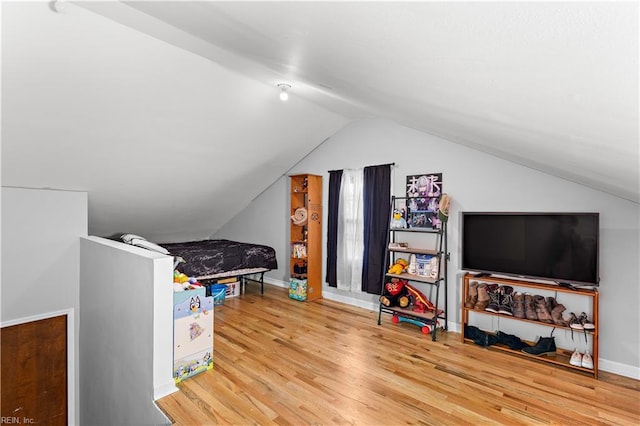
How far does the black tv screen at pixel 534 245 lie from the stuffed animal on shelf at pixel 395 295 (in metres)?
0.78

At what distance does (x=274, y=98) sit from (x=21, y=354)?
4170 millimetres

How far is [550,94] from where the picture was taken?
0.98m

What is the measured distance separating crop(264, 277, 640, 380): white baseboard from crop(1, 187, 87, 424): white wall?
2931 mm

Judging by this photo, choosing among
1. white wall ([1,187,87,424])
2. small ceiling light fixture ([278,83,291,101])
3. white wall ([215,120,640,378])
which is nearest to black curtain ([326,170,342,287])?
white wall ([215,120,640,378])

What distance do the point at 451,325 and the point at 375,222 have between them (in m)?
1.56

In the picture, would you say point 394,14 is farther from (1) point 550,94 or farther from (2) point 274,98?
(2) point 274,98

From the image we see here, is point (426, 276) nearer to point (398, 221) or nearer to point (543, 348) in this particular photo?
point (398, 221)

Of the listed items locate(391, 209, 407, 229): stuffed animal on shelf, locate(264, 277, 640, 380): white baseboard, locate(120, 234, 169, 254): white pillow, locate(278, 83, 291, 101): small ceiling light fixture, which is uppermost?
locate(278, 83, 291, 101): small ceiling light fixture

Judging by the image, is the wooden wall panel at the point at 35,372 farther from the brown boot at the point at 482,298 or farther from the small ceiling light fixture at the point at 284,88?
the brown boot at the point at 482,298

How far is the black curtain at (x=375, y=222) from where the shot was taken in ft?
13.8

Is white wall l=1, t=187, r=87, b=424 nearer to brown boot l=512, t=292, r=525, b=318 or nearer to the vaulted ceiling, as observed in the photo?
the vaulted ceiling

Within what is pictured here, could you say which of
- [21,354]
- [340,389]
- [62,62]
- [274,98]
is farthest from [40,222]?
[340,389]

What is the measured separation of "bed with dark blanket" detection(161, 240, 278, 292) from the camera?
448 centimetres

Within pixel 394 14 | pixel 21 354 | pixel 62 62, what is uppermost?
pixel 62 62
